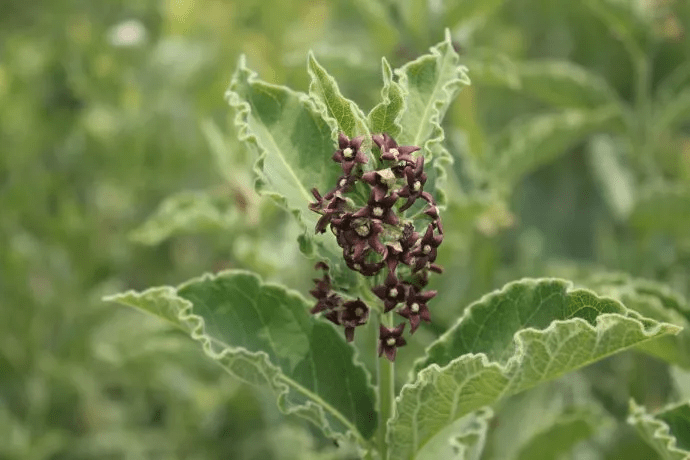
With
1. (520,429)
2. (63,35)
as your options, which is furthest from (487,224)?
(63,35)

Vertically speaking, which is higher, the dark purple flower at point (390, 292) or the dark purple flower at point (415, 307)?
the dark purple flower at point (390, 292)

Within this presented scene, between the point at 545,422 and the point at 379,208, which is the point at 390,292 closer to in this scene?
the point at 379,208

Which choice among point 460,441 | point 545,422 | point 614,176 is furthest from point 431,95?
point 614,176

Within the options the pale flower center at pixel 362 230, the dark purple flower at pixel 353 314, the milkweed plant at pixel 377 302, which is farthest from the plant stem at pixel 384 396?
the pale flower center at pixel 362 230

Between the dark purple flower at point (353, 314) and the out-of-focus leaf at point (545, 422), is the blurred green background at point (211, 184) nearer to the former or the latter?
the out-of-focus leaf at point (545, 422)

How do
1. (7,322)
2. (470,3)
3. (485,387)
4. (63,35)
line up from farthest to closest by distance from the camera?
(63,35) < (7,322) < (470,3) < (485,387)

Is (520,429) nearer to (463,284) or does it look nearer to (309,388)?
(463,284)
